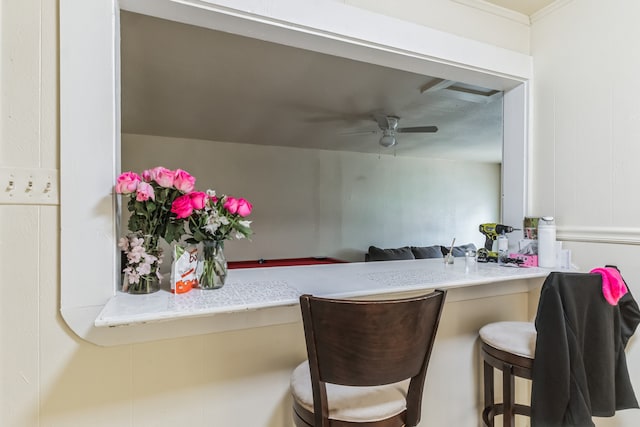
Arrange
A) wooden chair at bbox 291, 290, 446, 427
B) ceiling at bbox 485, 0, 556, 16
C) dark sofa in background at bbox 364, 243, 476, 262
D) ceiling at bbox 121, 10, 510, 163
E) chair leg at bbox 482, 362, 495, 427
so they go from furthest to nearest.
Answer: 1. dark sofa in background at bbox 364, 243, 476, 262
2. ceiling at bbox 121, 10, 510, 163
3. ceiling at bbox 485, 0, 556, 16
4. chair leg at bbox 482, 362, 495, 427
5. wooden chair at bbox 291, 290, 446, 427

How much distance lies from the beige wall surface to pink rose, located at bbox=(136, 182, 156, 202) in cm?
24

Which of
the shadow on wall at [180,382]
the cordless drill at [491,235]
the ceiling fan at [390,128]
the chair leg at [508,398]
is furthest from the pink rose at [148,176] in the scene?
the ceiling fan at [390,128]

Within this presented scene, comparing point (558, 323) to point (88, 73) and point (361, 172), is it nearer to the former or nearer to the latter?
point (88, 73)

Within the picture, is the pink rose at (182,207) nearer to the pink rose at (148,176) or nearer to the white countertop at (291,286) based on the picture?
the pink rose at (148,176)

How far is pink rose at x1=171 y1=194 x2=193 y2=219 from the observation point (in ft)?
3.22

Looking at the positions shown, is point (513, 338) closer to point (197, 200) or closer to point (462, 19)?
point (197, 200)

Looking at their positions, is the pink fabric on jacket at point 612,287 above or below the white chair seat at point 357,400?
above

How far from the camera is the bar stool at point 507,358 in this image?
126 cm

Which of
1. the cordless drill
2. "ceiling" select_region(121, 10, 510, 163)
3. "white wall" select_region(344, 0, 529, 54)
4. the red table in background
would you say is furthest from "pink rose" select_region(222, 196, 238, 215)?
the red table in background

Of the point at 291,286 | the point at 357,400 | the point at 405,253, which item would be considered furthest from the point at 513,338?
the point at 405,253

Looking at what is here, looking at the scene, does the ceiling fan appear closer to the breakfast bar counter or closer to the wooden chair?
the breakfast bar counter

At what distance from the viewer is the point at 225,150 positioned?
15.0ft

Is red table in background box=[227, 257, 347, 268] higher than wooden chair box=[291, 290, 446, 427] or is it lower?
lower

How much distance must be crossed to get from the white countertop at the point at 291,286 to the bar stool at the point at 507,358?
25cm
